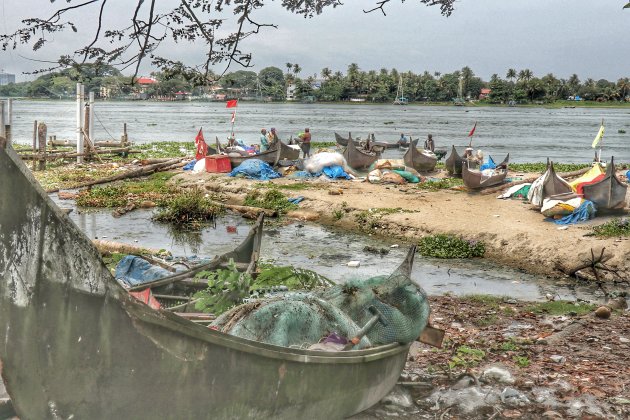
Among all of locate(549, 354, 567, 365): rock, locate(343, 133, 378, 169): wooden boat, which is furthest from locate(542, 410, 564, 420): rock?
locate(343, 133, 378, 169): wooden boat

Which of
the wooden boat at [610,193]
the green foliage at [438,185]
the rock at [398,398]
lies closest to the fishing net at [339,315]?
the rock at [398,398]

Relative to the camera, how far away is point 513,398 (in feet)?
22.0

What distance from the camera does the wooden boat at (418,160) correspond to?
2389 centimetres

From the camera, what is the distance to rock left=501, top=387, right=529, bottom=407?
662 centimetres

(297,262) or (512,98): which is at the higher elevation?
(512,98)

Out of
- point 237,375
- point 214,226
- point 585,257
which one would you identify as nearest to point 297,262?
point 214,226

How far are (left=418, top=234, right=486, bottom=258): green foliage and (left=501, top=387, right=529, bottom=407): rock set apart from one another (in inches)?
283

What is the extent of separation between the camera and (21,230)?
12.1 ft

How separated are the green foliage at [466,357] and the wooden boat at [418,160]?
1618 cm

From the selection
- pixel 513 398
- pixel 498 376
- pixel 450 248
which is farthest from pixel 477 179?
pixel 513 398

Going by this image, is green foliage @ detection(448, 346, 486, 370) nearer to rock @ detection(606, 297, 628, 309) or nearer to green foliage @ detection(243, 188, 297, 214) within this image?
rock @ detection(606, 297, 628, 309)

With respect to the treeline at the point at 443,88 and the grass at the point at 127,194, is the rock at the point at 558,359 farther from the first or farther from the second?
the treeline at the point at 443,88

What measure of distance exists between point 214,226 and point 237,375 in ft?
41.8

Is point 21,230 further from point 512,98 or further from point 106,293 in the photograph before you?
point 512,98
